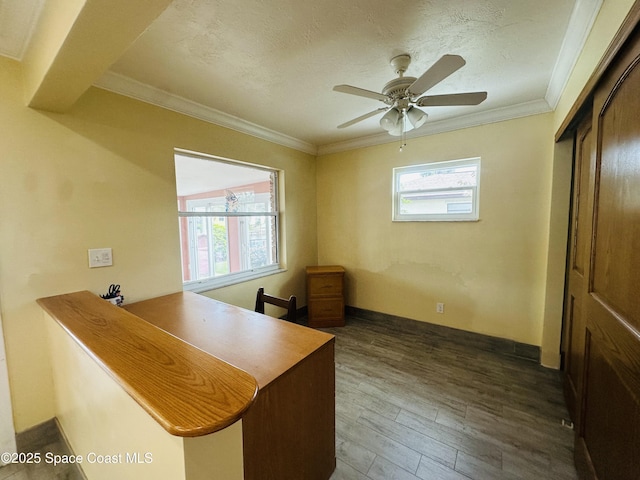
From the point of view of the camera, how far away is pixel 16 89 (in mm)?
1458

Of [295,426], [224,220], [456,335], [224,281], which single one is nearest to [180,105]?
[224,220]

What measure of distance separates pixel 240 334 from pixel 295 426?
51 centimetres

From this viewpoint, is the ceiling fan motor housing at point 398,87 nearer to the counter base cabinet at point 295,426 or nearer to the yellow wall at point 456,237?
the yellow wall at point 456,237

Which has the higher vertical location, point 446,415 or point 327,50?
point 327,50

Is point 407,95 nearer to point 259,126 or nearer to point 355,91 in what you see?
point 355,91

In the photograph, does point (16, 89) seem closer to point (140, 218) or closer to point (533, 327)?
point (140, 218)

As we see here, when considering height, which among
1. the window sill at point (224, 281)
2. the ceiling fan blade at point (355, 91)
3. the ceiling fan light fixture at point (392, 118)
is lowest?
the window sill at point (224, 281)

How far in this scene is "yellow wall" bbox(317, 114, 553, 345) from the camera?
242 cm

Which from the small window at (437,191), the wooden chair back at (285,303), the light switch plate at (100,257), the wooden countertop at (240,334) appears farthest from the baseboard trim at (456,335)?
the light switch plate at (100,257)

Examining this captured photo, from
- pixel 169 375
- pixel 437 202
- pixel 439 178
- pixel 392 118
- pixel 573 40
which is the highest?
pixel 573 40

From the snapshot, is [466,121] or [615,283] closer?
[615,283]

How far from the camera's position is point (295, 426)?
1099 millimetres

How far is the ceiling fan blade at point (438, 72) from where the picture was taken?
1.22 meters

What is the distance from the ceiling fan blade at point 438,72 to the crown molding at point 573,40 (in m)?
0.63
